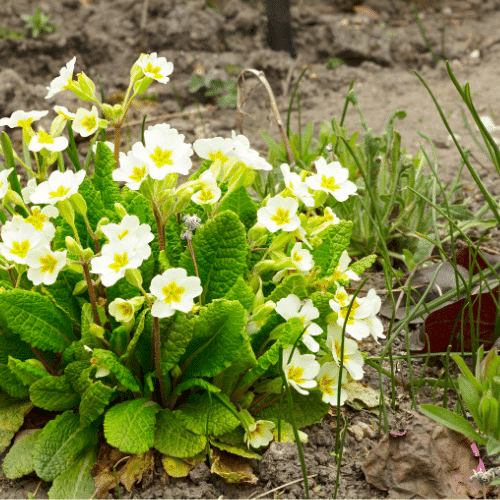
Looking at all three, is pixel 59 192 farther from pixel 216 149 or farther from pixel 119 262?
pixel 216 149

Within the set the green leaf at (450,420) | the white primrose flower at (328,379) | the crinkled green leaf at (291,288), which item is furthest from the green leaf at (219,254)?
the green leaf at (450,420)

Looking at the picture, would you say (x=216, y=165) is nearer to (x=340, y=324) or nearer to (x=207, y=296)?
(x=207, y=296)

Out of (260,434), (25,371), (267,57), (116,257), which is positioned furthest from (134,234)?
(267,57)

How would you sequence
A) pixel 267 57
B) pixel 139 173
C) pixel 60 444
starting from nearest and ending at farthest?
pixel 139 173 → pixel 60 444 → pixel 267 57

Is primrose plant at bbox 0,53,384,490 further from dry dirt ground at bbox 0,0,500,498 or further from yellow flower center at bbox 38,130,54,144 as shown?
dry dirt ground at bbox 0,0,500,498

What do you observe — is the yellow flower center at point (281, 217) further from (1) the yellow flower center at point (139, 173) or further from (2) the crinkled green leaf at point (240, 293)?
(1) the yellow flower center at point (139, 173)
